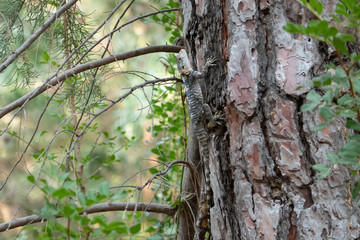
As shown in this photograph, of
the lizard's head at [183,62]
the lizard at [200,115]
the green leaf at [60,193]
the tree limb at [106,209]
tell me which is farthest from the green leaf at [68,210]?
the lizard's head at [183,62]

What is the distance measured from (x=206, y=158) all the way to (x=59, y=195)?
3.25ft

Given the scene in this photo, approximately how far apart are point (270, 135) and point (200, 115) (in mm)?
579

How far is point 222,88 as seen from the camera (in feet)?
4.79

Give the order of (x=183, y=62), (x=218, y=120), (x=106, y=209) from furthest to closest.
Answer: (x=183, y=62) → (x=106, y=209) → (x=218, y=120)

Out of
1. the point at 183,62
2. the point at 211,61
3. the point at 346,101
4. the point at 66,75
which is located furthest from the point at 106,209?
the point at 346,101

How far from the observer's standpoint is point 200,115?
1862 mm

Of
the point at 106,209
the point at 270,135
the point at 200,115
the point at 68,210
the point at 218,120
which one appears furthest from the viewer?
the point at 106,209

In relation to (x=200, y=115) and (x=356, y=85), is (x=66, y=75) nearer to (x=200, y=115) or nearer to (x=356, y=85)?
(x=200, y=115)

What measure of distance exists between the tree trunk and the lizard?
8 centimetres

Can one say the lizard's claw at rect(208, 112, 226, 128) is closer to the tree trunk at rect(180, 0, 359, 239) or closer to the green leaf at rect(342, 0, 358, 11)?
the tree trunk at rect(180, 0, 359, 239)

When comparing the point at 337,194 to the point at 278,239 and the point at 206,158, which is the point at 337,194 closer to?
the point at 278,239

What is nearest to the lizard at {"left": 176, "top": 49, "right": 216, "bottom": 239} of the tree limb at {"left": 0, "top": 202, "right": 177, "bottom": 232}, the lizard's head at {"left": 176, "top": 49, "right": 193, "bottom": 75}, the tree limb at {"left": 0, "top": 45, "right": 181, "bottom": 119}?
the lizard's head at {"left": 176, "top": 49, "right": 193, "bottom": 75}

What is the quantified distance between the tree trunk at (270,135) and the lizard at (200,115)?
0.08 metres

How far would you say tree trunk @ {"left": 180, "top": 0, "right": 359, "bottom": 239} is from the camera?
125cm
